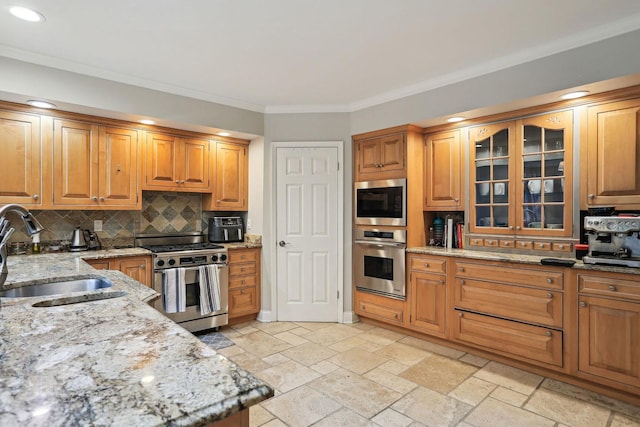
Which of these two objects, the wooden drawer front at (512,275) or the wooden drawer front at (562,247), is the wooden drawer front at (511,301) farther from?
the wooden drawer front at (562,247)

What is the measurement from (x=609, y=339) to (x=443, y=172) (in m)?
1.95

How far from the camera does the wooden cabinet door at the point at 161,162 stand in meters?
3.69

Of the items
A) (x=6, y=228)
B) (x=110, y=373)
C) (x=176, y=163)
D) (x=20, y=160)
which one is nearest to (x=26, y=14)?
(x=20, y=160)

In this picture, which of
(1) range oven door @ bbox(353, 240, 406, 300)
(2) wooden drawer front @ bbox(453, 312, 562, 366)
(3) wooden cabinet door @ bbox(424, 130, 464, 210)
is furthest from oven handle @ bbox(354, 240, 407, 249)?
(2) wooden drawer front @ bbox(453, 312, 562, 366)

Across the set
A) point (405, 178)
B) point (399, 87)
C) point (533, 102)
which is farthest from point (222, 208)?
point (533, 102)

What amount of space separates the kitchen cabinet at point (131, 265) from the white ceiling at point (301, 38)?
164 cm

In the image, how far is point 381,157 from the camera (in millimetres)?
3959

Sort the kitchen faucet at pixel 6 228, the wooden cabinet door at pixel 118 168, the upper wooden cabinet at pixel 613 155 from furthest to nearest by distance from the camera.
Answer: the wooden cabinet door at pixel 118 168, the upper wooden cabinet at pixel 613 155, the kitchen faucet at pixel 6 228

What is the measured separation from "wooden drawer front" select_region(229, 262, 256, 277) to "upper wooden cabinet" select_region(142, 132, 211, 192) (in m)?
0.95

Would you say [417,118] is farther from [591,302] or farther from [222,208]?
[222,208]

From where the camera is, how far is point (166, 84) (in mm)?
3492

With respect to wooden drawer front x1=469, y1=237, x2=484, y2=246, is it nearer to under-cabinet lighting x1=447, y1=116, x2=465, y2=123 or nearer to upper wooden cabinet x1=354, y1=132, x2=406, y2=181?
upper wooden cabinet x1=354, y1=132, x2=406, y2=181

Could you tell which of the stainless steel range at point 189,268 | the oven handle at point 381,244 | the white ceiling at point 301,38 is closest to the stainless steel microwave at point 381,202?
the oven handle at point 381,244

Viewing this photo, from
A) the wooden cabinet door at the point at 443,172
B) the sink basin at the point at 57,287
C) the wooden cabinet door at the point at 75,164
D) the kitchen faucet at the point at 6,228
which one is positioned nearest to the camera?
the kitchen faucet at the point at 6,228
